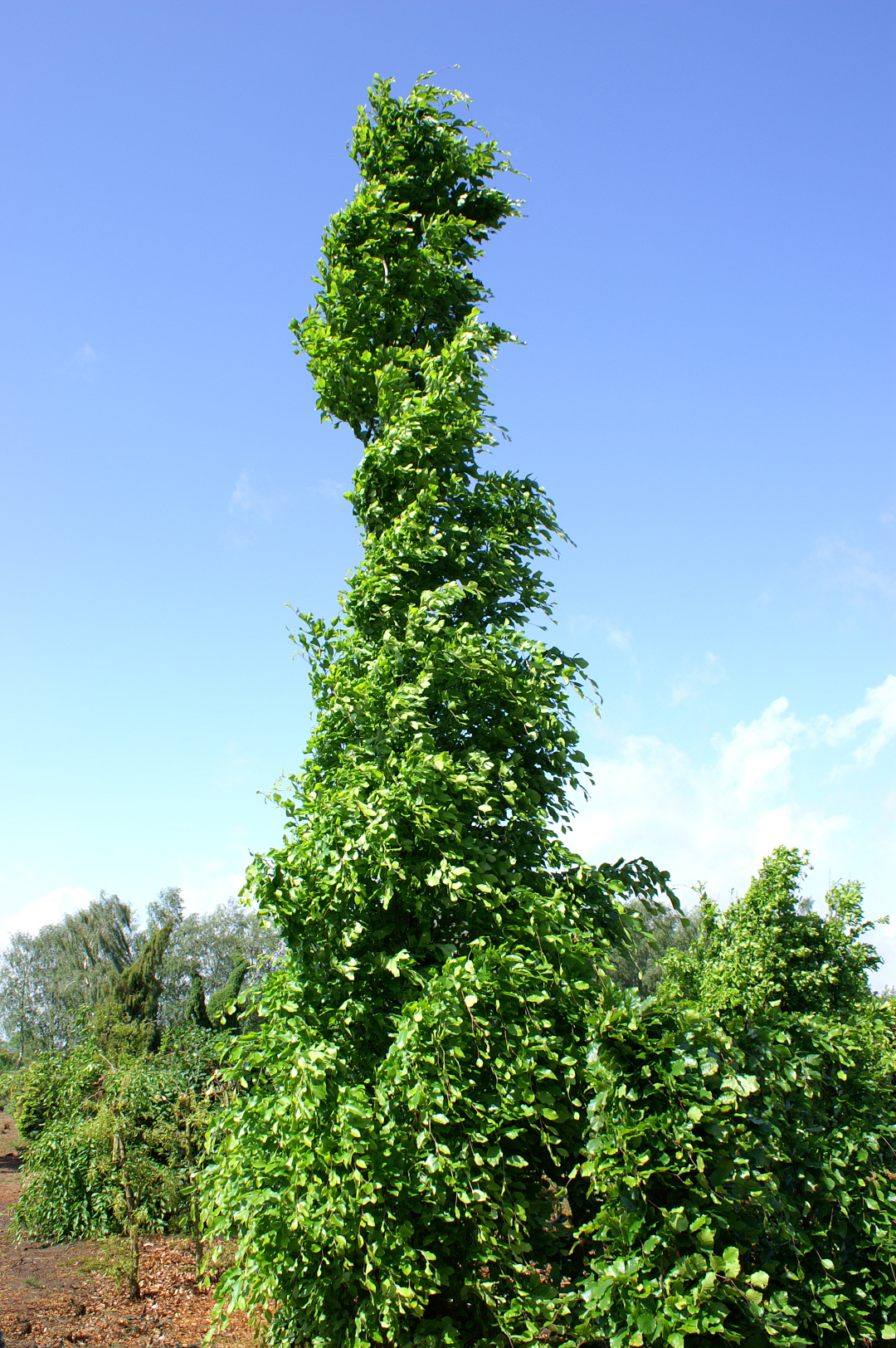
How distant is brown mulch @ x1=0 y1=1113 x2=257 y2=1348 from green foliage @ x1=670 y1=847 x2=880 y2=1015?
814cm

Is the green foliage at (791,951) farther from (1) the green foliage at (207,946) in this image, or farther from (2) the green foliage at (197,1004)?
(1) the green foliage at (207,946)

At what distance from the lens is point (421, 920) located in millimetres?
5551

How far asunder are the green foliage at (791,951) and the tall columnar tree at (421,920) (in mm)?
8019

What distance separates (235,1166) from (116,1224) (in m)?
10.5

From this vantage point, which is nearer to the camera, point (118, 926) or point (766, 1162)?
point (766, 1162)

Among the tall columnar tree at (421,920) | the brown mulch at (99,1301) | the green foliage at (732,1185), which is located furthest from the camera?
the brown mulch at (99,1301)

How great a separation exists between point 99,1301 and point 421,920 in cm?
832

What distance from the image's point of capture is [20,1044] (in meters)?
63.3

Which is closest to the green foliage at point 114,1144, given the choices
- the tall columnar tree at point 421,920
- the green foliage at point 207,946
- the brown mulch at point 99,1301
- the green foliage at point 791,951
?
the brown mulch at point 99,1301

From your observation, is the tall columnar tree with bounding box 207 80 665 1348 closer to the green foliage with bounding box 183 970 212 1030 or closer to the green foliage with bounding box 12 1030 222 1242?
the green foliage with bounding box 12 1030 222 1242

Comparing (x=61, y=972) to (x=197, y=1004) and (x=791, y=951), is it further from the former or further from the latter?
(x=791, y=951)

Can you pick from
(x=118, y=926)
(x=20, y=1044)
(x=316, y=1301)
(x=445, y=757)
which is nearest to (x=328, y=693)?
(x=445, y=757)

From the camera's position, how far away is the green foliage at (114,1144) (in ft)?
36.5

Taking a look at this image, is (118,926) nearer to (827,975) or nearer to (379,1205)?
(827,975)
